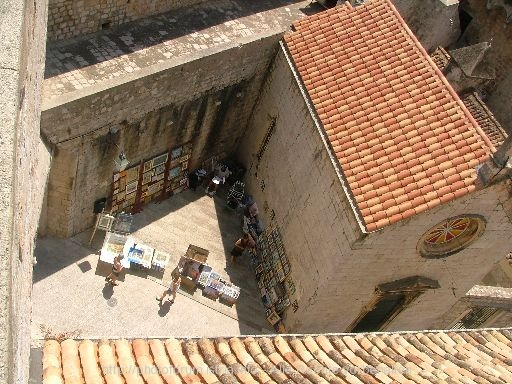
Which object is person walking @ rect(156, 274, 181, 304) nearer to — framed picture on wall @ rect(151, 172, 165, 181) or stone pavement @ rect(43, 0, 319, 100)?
framed picture on wall @ rect(151, 172, 165, 181)

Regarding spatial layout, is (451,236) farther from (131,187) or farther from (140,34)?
(140,34)

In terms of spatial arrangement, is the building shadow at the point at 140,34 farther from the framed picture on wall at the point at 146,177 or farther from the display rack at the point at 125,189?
the framed picture on wall at the point at 146,177

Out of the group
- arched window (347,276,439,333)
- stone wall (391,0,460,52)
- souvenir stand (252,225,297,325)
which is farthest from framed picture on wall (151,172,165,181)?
stone wall (391,0,460,52)

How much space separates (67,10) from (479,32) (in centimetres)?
1766

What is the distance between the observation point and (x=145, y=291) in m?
15.3

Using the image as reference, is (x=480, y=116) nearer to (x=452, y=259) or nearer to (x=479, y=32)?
(x=479, y=32)

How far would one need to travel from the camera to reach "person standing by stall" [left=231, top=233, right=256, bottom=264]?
16547 millimetres

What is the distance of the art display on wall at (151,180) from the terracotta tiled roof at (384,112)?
4.52 meters

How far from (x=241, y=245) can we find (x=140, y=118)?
188 inches

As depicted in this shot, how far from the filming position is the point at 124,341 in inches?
294

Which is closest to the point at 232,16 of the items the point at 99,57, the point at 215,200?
the point at 99,57

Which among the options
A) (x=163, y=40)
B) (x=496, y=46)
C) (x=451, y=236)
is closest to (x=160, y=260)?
(x=163, y=40)

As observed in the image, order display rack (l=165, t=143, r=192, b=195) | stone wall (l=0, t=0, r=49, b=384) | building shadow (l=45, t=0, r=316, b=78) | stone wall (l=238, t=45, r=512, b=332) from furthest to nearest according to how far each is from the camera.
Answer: display rack (l=165, t=143, r=192, b=195) < building shadow (l=45, t=0, r=316, b=78) < stone wall (l=238, t=45, r=512, b=332) < stone wall (l=0, t=0, r=49, b=384)

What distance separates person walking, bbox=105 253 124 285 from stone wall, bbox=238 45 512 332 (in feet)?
14.7
